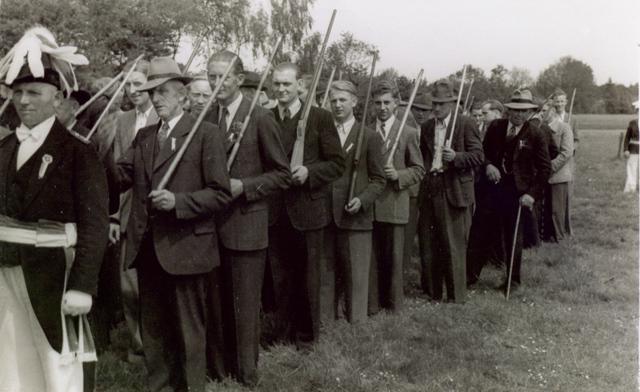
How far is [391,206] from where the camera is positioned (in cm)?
783

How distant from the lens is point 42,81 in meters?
3.82

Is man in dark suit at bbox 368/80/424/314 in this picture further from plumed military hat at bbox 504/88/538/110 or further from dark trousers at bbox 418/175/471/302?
plumed military hat at bbox 504/88/538/110

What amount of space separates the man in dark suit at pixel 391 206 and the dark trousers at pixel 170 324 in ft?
9.82

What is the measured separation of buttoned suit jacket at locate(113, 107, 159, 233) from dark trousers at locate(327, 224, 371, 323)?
6.87 ft

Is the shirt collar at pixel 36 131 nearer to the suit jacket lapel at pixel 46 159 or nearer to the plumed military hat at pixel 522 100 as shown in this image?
the suit jacket lapel at pixel 46 159

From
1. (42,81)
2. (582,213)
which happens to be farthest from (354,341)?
(582,213)

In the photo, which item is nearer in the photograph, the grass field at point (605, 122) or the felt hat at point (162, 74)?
the felt hat at point (162, 74)

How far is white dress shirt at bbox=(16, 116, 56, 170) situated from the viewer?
3838 mm

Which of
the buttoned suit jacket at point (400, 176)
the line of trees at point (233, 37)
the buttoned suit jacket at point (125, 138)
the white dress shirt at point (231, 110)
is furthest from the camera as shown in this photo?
the line of trees at point (233, 37)

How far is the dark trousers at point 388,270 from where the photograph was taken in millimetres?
7871

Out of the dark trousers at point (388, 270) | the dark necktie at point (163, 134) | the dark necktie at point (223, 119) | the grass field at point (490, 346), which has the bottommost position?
the grass field at point (490, 346)

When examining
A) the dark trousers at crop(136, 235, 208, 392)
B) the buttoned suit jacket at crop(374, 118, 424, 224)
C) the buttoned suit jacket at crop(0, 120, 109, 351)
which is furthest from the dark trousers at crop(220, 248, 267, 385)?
the buttoned suit jacket at crop(374, 118, 424, 224)

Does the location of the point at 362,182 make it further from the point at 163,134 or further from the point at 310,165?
the point at 163,134

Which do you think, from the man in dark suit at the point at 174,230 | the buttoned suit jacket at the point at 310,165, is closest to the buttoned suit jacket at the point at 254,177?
the man in dark suit at the point at 174,230
